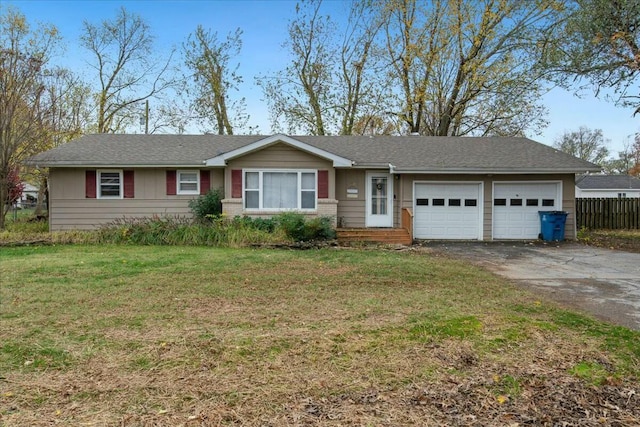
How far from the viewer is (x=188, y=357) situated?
12.0 feet

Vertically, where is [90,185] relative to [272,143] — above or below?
below

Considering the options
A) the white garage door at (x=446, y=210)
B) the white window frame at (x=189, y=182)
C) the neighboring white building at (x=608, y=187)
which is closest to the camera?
the white window frame at (x=189, y=182)

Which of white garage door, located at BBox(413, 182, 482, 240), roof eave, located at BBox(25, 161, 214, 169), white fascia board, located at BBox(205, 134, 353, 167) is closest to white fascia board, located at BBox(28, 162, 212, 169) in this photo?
roof eave, located at BBox(25, 161, 214, 169)

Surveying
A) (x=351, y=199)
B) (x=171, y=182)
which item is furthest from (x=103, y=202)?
(x=351, y=199)

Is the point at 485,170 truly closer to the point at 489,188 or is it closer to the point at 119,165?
the point at 489,188

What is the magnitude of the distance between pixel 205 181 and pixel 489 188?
10.3 metres

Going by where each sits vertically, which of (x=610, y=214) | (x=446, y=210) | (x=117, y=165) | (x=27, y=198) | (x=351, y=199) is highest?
(x=117, y=165)

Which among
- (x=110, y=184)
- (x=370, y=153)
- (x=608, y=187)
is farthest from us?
(x=608, y=187)

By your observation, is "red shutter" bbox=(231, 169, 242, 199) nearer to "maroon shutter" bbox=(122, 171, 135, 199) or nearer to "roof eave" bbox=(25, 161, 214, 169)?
"roof eave" bbox=(25, 161, 214, 169)

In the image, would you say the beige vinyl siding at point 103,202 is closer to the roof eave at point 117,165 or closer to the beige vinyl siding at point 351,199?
the roof eave at point 117,165

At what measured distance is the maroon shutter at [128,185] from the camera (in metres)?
14.1

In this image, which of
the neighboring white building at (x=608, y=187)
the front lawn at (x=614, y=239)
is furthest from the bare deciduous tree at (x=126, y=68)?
the neighboring white building at (x=608, y=187)

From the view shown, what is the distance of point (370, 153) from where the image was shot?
15.4 m

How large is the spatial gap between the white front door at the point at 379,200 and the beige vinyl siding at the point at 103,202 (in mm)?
5487
